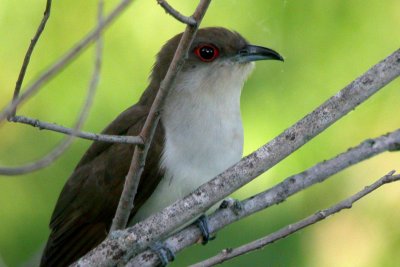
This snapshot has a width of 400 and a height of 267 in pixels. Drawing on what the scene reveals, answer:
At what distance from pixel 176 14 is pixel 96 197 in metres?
1.57

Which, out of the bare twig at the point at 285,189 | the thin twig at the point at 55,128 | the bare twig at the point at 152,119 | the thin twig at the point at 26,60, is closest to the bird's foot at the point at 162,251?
the bare twig at the point at 285,189

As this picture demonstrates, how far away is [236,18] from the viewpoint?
415 centimetres

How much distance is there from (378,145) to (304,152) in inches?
67.5

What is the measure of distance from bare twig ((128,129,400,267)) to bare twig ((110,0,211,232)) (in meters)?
0.17

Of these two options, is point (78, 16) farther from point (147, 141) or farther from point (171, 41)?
point (147, 141)

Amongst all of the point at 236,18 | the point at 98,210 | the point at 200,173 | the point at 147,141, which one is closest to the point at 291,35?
the point at 236,18

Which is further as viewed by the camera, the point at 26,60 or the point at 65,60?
the point at 26,60

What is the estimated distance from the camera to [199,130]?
350cm

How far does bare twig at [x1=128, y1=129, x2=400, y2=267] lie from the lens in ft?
7.29

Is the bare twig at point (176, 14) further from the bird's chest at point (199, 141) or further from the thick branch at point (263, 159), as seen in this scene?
the bird's chest at point (199, 141)

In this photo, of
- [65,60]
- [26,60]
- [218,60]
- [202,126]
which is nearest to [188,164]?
[202,126]

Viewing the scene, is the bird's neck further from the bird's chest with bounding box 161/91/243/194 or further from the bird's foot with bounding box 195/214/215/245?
the bird's foot with bounding box 195/214/215/245

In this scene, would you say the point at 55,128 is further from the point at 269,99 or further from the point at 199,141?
the point at 269,99

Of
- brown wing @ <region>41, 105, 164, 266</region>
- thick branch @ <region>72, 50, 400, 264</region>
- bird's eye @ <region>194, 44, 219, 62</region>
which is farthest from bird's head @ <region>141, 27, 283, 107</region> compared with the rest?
thick branch @ <region>72, 50, 400, 264</region>
